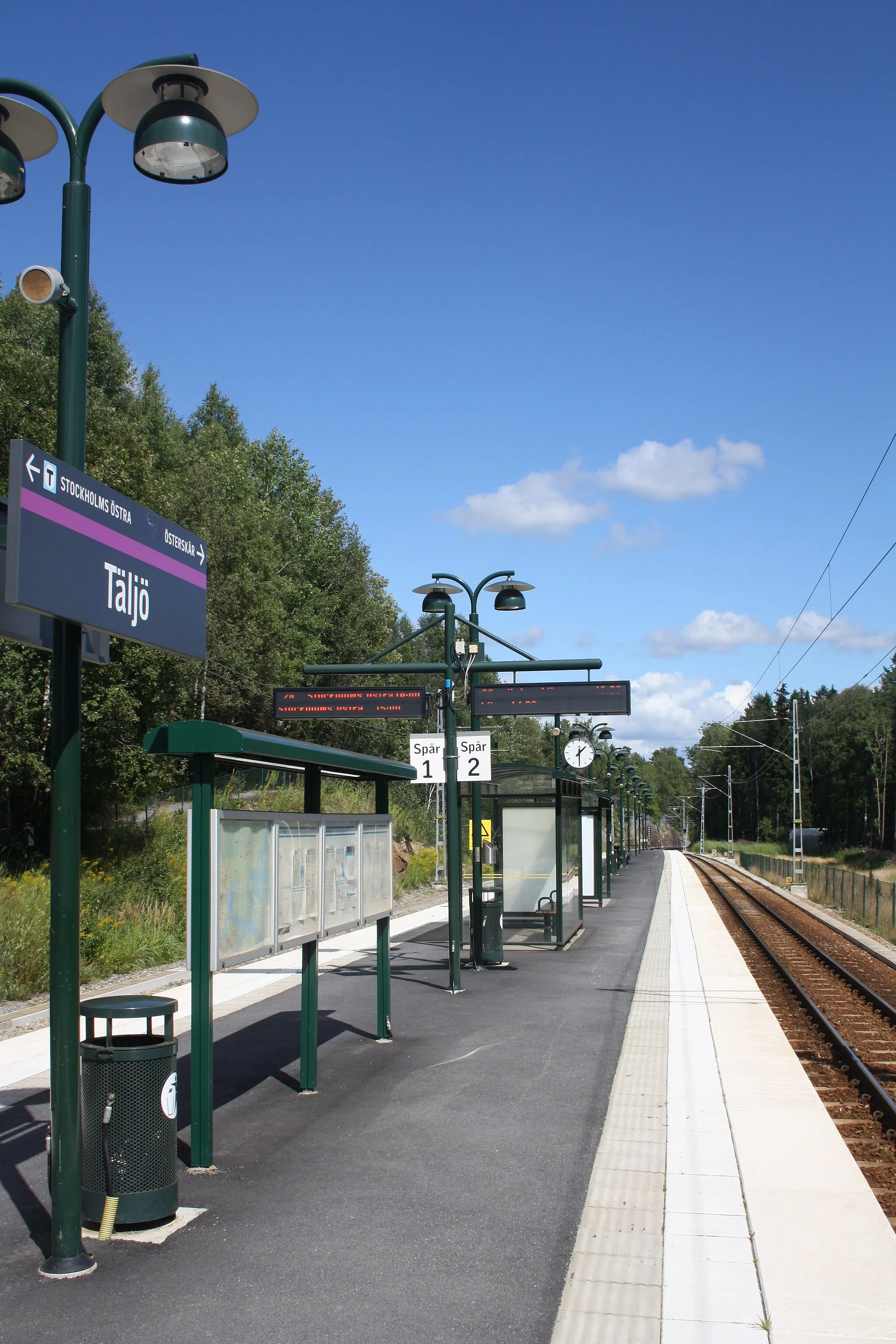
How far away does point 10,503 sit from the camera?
4.73 meters

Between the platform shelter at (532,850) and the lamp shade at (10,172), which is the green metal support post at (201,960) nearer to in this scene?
the lamp shade at (10,172)

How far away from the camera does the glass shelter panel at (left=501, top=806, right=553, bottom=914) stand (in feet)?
61.6

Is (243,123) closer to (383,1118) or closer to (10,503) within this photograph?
(10,503)

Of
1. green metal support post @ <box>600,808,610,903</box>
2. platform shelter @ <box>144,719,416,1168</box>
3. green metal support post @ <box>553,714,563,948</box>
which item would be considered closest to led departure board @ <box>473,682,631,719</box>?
green metal support post @ <box>553,714,563,948</box>

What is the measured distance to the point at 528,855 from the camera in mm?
18922

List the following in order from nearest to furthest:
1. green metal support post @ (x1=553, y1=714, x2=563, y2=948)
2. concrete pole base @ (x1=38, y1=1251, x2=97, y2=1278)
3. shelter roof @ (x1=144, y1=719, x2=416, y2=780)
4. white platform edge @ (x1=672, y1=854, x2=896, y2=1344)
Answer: white platform edge @ (x1=672, y1=854, x2=896, y2=1344) < concrete pole base @ (x1=38, y1=1251, x2=97, y2=1278) < shelter roof @ (x1=144, y1=719, x2=416, y2=780) < green metal support post @ (x1=553, y1=714, x2=563, y2=948)

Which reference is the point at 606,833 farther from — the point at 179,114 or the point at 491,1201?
the point at 179,114

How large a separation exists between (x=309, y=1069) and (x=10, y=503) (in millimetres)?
5446

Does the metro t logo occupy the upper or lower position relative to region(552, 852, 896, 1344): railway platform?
upper

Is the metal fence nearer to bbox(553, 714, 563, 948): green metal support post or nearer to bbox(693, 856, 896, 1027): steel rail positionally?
bbox(693, 856, 896, 1027): steel rail

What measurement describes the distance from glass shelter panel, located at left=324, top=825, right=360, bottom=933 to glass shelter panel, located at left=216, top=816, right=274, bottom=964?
115 centimetres

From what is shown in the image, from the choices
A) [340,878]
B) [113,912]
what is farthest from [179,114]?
[113,912]

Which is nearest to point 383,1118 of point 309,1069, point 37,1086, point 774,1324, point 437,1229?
point 309,1069

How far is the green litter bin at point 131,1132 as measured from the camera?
18.4 feet
